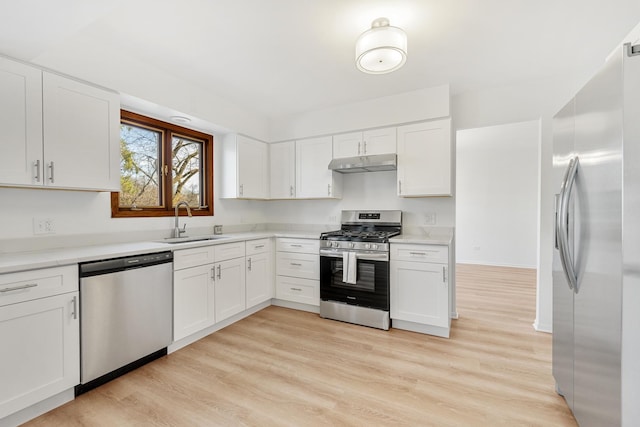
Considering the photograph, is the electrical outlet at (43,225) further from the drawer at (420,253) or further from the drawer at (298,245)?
the drawer at (420,253)

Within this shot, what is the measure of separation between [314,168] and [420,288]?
195 cm

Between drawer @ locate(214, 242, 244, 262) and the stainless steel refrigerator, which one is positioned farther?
drawer @ locate(214, 242, 244, 262)

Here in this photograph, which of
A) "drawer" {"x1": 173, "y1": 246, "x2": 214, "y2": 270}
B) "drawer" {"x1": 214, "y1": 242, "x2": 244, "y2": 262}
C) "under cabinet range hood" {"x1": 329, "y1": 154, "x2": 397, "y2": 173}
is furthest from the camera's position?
"under cabinet range hood" {"x1": 329, "y1": 154, "x2": 397, "y2": 173}

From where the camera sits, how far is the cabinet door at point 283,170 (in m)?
3.95

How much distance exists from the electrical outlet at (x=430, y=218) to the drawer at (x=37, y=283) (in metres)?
3.27

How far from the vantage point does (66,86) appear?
2061mm

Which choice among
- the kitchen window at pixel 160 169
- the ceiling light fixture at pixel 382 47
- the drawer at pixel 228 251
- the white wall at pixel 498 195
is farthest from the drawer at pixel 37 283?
the white wall at pixel 498 195

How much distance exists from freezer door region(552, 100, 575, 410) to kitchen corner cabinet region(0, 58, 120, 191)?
3160 millimetres

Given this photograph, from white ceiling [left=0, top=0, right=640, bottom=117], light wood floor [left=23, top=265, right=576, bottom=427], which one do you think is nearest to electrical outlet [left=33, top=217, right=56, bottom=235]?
white ceiling [left=0, top=0, right=640, bottom=117]

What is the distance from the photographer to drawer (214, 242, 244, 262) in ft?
9.53

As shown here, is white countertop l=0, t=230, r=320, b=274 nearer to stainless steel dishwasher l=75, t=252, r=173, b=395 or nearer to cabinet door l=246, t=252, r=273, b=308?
stainless steel dishwasher l=75, t=252, r=173, b=395

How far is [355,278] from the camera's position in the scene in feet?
10.2

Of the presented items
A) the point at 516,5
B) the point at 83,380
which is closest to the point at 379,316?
the point at 83,380

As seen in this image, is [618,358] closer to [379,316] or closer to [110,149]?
[379,316]
